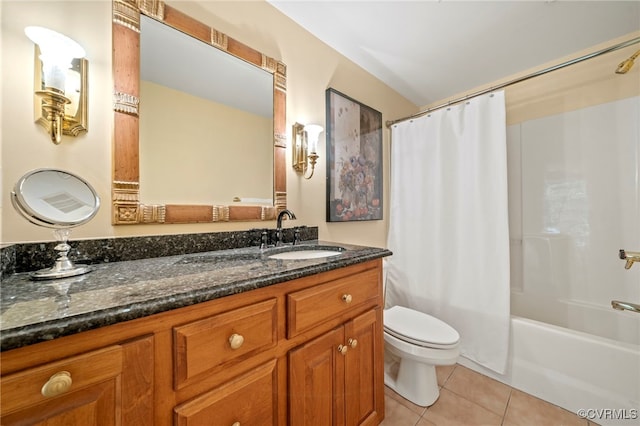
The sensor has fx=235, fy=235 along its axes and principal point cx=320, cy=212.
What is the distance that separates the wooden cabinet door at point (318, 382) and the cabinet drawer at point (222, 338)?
162mm

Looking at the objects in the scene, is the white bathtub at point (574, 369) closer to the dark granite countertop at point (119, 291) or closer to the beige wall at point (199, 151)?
the dark granite countertop at point (119, 291)

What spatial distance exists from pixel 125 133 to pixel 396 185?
194 centimetres

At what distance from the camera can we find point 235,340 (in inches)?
25.8

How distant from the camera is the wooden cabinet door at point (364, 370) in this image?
1.02 metres

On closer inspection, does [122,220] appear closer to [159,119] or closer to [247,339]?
[159,119]

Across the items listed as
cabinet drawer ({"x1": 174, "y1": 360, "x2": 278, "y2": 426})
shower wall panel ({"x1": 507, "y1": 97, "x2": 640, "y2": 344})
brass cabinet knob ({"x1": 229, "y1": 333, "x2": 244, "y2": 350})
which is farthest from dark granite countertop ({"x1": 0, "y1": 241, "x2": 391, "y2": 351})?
shower wall panel ({"x1": 507, "y1": 97, "x2": 640, "y2": 344})

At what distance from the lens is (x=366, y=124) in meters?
2.03

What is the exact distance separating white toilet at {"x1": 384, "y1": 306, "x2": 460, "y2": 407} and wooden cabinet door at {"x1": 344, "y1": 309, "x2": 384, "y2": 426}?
0.28 meters

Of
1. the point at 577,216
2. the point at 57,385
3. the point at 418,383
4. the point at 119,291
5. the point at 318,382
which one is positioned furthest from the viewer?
the point at 577,216

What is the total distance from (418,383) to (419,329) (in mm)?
311

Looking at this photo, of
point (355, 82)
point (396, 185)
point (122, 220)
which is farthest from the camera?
point (396, 185)

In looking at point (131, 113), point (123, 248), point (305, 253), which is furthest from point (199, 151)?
point (305, 253)

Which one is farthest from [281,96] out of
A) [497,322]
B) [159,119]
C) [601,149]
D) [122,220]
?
[601,149]

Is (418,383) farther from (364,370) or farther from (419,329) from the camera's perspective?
(364,370)
